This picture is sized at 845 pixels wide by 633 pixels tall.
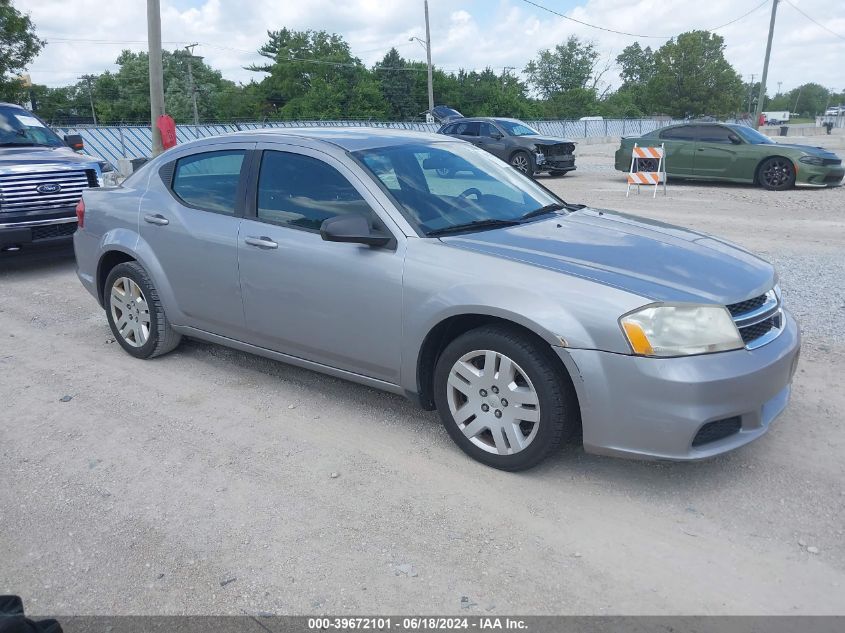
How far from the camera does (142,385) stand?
4859mm

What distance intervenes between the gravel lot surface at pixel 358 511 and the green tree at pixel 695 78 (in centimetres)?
8157

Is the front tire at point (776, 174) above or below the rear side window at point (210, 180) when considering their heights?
below

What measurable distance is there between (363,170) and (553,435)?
181 centimetres

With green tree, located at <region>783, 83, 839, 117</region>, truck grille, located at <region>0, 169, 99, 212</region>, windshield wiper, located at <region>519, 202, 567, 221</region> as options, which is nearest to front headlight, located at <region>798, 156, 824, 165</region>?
windshield wiper, located at <region>519, 202, 567, 221</region>

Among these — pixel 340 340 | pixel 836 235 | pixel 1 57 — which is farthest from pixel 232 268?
pixel 1 57

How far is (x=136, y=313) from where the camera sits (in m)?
5.23

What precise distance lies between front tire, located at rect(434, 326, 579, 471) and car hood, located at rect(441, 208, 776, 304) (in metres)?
0.43

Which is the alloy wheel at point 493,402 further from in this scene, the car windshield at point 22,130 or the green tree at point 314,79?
the green tree at point 314,79

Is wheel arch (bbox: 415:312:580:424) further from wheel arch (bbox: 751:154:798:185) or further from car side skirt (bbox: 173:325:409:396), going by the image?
wheel arch (bbox: 751:154:798:185)

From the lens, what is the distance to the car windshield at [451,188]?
12.9ft

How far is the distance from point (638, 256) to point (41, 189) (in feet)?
23.8

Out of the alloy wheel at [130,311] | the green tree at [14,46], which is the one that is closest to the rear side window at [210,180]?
the alloy wheel at [130,311]

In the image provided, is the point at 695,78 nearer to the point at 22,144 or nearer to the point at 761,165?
the point at 761,165

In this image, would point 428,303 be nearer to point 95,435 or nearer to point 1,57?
point 95,435
